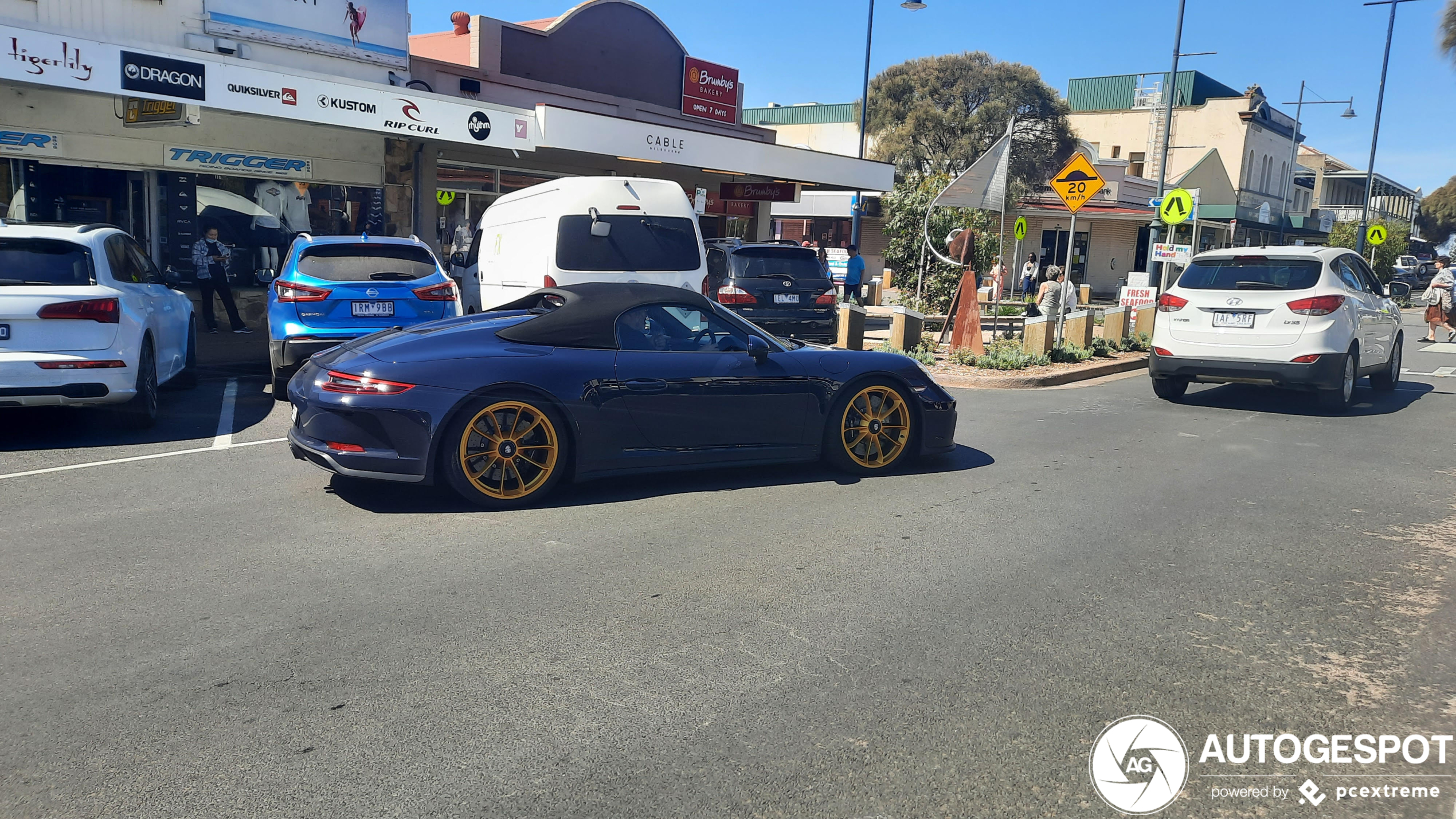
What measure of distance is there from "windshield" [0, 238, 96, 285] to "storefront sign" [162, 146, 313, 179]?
10486 millimetres

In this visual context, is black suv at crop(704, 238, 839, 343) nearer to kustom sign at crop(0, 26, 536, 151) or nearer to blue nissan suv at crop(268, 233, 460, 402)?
kustom sign at crop(0, 26, 536, 151)

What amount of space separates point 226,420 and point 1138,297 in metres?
15.3

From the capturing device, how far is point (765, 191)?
26.9 meters

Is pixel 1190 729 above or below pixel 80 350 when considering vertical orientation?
below

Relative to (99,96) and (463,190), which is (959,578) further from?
(463,190)

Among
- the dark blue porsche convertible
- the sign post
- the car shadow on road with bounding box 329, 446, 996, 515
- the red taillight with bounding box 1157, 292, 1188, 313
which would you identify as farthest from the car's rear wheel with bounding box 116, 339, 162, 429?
the sign post

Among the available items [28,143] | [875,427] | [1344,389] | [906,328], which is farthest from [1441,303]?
[28,143]

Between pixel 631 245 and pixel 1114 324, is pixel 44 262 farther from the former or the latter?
pixel 1114 324

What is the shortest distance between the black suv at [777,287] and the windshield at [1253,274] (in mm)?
Answer: 6085

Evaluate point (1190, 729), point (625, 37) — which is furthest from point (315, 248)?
point (625, 37)

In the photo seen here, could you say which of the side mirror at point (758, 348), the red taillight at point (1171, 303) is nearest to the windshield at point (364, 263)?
the side mirror at point (758, 348)

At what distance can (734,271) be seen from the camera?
1644 cm

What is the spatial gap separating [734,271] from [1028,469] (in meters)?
9.18

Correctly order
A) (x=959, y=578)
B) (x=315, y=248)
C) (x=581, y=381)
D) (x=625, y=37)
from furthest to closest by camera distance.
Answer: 1. (x=625, y=37)
2. (x=315, y=248)
3. (x=581, y=381)
4. (x=959, y=578)
